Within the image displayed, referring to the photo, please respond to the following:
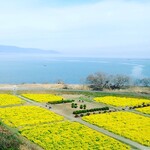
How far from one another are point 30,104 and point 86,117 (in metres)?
17.1

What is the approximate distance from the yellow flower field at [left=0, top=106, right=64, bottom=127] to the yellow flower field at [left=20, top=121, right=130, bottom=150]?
10.4 feet

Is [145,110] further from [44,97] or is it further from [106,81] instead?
[106,81]

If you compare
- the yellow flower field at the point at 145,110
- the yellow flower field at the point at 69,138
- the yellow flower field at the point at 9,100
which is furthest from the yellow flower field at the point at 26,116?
the yellow flower field at the point at 145,110

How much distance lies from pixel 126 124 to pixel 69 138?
41.2 ft

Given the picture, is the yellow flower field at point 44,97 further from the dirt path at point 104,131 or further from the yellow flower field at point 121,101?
the yellow flower field at point 121,101

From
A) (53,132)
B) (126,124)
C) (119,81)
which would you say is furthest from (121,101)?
(53,132)

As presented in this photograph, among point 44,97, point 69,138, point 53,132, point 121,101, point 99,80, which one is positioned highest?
point 99,80

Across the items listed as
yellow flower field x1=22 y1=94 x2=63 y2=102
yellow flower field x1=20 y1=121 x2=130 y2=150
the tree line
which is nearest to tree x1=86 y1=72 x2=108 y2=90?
the tree line

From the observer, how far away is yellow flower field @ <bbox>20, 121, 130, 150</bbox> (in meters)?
40.2

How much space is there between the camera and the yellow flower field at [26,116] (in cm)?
5178

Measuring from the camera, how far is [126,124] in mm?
51406

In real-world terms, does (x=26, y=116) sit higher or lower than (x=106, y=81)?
lower

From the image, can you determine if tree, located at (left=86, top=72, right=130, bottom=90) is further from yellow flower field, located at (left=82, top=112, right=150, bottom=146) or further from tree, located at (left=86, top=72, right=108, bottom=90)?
yellow flower field, located at (left=82, top=112, right=150, bottom=146)

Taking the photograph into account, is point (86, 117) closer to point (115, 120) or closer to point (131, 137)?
point (115, 120)
